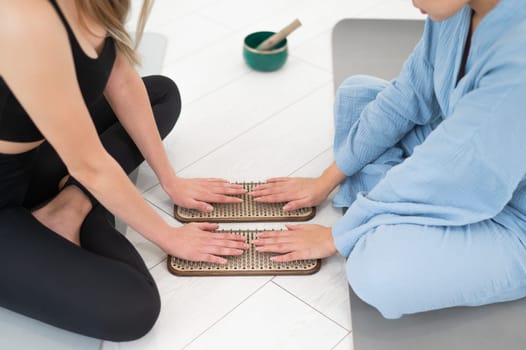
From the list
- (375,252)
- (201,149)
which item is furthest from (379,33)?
(375,252)

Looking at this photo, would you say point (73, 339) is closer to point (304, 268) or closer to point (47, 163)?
point (47, 163)

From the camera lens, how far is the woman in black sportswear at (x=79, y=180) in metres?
1.03

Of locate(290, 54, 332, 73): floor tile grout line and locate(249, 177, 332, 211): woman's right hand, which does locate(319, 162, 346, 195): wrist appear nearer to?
locate(249, 177, 332, 211): woman's right hand

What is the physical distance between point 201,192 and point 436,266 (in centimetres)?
58

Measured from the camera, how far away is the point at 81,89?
119cm

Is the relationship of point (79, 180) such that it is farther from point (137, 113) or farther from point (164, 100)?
point (164, 100)

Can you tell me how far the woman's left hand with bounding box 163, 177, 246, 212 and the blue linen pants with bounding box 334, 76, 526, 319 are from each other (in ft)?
1.30

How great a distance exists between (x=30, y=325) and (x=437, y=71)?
37.0 inches

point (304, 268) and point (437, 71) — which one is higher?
point (437, 71)

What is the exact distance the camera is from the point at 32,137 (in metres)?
1.23

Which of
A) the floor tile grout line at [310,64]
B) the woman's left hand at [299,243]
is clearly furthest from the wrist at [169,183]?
the floor tile grout line at [310,64]

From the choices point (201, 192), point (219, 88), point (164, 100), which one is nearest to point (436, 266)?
point (201, 192)

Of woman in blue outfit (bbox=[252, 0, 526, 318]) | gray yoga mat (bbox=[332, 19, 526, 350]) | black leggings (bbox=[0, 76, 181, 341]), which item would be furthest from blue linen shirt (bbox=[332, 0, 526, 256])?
black leggings (bbox=[0, 76, 181, 341])

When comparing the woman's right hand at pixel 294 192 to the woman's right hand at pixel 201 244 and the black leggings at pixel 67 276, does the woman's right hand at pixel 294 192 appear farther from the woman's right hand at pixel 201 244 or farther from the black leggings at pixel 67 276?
the black leggings at pixel 67 276
